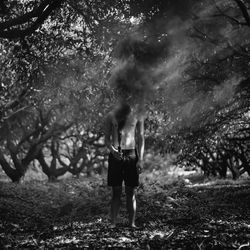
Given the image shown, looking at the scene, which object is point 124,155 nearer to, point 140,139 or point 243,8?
point 140,139

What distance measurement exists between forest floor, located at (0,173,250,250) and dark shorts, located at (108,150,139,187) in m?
0.82

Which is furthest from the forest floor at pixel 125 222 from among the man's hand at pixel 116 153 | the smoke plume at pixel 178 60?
the smoke plume at pixel 178 60

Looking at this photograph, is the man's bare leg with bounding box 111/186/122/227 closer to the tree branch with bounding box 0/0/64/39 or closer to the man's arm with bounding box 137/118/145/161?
the man's arm with bounding box 137/118/145/161

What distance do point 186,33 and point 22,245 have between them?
6971 mm

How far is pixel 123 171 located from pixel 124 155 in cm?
29

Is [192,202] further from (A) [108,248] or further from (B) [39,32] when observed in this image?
(A) [108,248]

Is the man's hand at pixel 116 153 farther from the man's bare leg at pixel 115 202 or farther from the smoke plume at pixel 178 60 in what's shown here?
the smoke plume at pixel 178 60

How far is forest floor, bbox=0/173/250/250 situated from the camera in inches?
238

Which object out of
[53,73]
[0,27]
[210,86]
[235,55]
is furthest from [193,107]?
[0,27]

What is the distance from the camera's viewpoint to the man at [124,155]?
7305 mm

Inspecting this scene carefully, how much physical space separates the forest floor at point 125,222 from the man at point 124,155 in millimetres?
499

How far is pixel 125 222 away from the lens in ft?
29.0

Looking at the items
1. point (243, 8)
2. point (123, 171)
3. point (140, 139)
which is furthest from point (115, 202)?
point (243, 8)

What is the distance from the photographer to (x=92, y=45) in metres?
10.8
